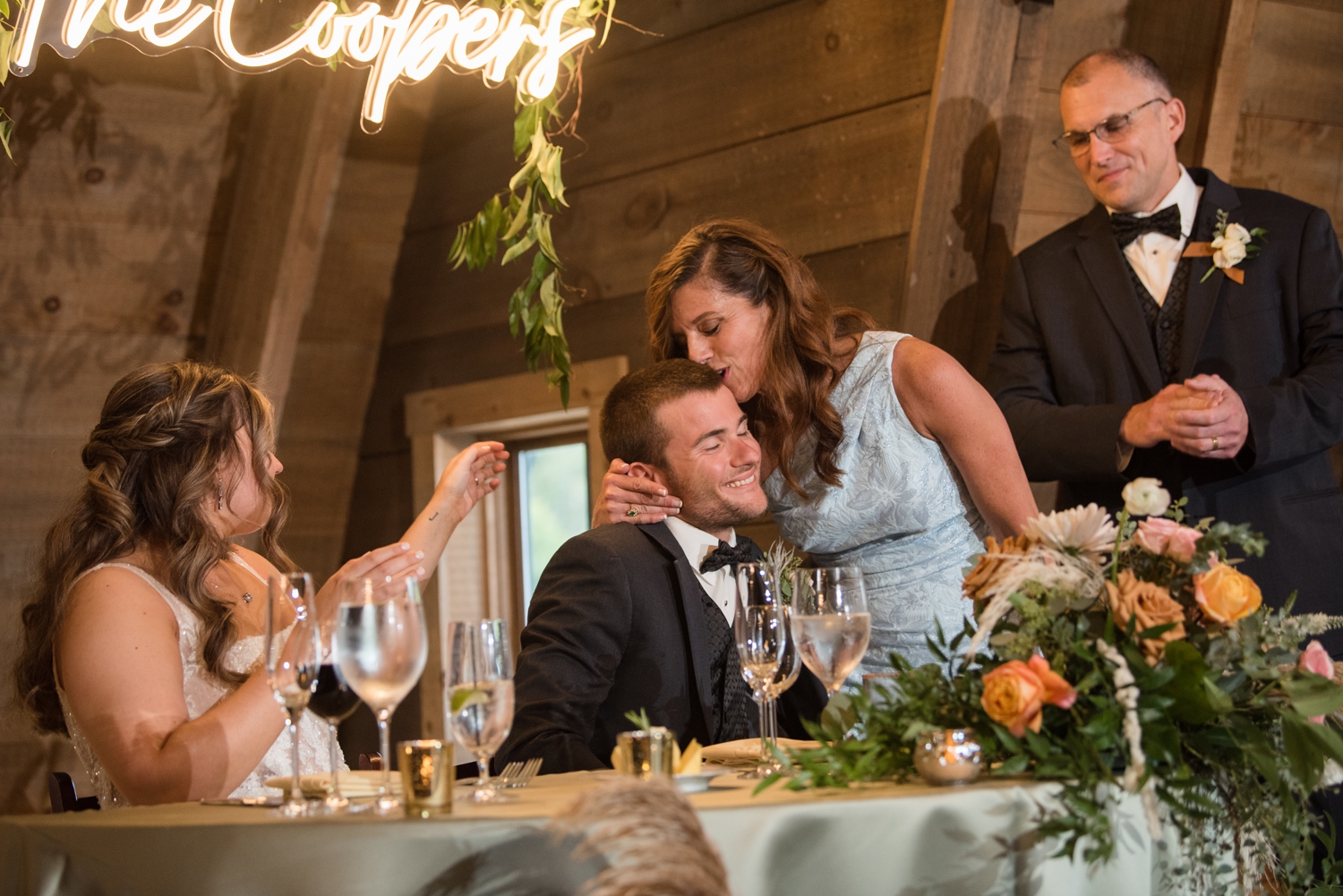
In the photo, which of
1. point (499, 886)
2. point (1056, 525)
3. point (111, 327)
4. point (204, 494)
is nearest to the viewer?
point (499, 886)

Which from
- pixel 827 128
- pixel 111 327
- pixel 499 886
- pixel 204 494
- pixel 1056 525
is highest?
pixel 827 128

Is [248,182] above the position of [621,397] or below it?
above

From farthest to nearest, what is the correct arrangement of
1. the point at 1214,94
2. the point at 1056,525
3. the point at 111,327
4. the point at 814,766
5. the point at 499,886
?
the point at 111,327, the point at 1214,94, the point at 1056,525, the point at 814,766, the point at 499,886

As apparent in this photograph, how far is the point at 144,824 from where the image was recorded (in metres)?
1.29

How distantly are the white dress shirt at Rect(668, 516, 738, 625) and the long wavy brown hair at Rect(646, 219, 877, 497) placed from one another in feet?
0.84

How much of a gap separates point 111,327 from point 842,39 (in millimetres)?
1997

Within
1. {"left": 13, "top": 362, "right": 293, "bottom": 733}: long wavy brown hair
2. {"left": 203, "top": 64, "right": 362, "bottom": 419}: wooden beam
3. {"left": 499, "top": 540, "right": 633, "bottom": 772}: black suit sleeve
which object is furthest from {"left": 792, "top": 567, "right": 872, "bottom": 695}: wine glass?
{"left": 203, "top": 64, "right": 362, "bottom": 419}: wooden beam

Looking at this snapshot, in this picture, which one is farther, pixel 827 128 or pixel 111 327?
pixel 111 327

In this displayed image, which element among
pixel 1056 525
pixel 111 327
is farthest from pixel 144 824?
pixel 111 327

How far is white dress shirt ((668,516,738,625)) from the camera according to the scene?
7.13 feet

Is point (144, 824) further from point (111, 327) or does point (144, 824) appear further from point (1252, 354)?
point (111, 327)

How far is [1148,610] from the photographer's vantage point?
54.7 inches

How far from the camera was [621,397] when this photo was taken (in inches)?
91.0

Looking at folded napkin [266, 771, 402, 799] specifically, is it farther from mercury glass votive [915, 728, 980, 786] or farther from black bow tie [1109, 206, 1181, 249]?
black bow tie [1109, 206, 1181, 249]
